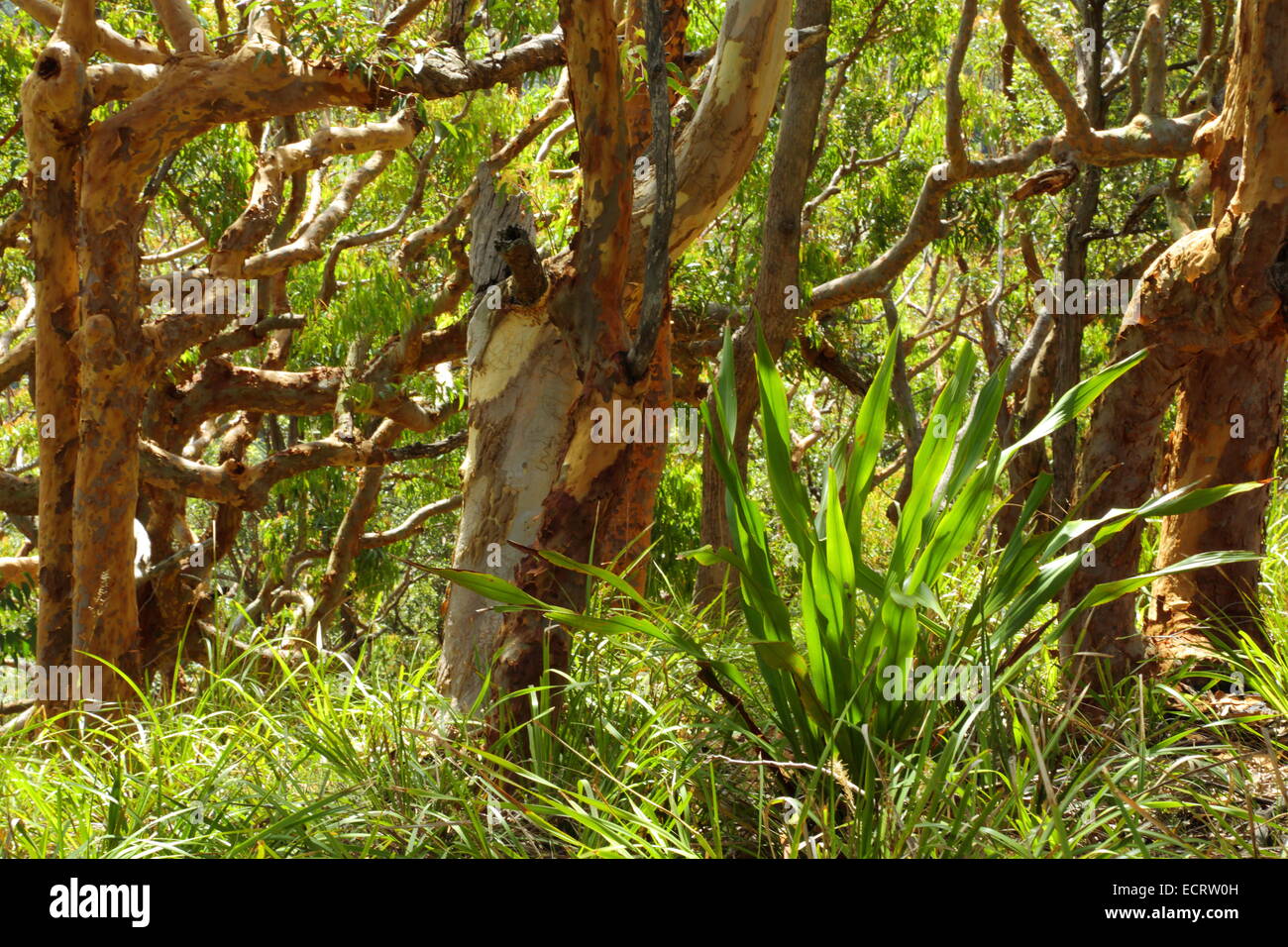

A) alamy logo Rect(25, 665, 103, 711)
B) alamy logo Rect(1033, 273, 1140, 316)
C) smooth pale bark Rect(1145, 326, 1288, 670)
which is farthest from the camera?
alamy logo Rect(1033, 273, 1140, 316)

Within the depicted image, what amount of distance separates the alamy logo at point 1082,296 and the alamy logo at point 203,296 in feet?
13.8

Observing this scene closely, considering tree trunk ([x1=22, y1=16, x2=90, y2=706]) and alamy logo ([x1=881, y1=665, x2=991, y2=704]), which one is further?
tree trunk ([x1=22, y1=16, x2=90, y2=706])

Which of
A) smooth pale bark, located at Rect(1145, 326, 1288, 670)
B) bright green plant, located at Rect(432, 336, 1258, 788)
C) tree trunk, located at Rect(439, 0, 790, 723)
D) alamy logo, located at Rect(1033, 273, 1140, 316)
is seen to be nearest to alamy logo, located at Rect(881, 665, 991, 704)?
bright green plant, located at Rect(432, 336, 1258, 788)

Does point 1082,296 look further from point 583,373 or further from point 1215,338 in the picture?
point 583,373

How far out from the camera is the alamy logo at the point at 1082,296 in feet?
19.5

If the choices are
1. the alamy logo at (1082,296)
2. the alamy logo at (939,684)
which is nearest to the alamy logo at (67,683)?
the alamy logo at (939,684)

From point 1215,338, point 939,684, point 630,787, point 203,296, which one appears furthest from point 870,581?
point 203,296

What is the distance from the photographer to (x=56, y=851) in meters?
2.43

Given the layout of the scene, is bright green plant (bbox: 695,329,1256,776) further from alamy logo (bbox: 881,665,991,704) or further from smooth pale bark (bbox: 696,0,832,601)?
smooth pale bark (bbox: 696,0,832,601)
